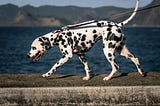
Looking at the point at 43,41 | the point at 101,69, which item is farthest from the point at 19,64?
the point at 43,41

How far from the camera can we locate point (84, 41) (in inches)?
508

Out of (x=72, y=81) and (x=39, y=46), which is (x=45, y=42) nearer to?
(x=39, y=46)

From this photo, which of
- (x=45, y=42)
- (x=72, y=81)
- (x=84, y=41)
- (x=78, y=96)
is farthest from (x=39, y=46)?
(x=78, y=96)

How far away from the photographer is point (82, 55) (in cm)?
1321

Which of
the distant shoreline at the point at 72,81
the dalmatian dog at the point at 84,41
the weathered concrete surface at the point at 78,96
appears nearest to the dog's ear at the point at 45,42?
the dalmatian dog at the point at 84,41

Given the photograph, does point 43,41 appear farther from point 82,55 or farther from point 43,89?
point 43,89

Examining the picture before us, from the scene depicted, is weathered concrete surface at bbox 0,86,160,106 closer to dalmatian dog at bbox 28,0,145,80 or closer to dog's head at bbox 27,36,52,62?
dalmatian dog at bbox 28,0,145,80

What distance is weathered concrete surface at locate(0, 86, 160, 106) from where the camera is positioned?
1095 cm

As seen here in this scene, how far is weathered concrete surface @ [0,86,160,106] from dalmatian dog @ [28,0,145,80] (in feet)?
5.59

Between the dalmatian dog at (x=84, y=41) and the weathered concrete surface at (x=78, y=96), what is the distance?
5.59 ft

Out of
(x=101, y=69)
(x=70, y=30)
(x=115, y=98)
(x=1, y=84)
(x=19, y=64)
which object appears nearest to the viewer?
(x=115, y=98)

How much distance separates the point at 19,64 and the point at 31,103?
39341 mm

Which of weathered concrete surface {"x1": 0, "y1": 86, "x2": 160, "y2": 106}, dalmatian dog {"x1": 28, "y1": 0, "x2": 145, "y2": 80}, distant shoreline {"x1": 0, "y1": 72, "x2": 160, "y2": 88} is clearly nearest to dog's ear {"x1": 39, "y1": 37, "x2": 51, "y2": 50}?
dalmatian dog {"x1": 28, "y1": 0, "x2": 145, "y2": 80}

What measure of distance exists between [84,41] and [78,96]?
2390 millimetres
